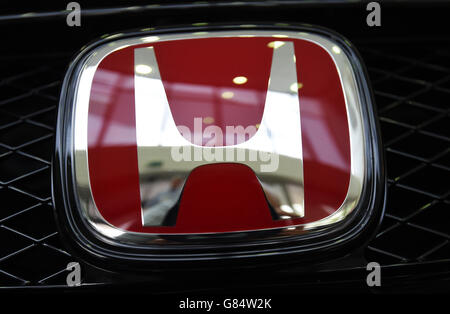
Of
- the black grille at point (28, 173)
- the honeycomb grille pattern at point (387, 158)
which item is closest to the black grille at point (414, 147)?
the honeycomb grille pattern at point (387, 158)

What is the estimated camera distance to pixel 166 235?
0.81 metres

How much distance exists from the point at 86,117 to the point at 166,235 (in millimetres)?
226

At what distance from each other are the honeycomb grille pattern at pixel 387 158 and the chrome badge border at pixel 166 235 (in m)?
0.06

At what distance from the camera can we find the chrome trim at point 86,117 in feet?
2.69

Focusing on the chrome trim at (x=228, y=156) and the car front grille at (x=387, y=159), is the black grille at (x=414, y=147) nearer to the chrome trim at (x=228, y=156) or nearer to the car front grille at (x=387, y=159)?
the car front grille at (x=387, y=159)

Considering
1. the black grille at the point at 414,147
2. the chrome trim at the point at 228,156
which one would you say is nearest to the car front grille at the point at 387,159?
the black grille at the point at 414,147

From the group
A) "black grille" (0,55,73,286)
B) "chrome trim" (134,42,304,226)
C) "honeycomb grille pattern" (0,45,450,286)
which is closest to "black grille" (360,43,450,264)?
"honeycomb grille pattern" (0,45,450,286)

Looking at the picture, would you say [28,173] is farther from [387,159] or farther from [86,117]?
A: [387,159]

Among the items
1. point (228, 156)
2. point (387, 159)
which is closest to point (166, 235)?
point (228, 156)

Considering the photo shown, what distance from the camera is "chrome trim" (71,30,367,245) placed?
0.82 meters

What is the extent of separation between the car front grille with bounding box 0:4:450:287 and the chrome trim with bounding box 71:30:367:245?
0.22ft

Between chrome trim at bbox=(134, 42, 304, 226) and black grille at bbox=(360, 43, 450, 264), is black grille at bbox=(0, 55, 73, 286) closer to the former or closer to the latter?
chrome trim at bbox=(134, 42, 304, 226)

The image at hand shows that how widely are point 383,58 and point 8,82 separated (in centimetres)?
77
